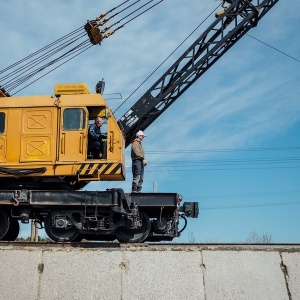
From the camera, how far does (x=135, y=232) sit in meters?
11.0

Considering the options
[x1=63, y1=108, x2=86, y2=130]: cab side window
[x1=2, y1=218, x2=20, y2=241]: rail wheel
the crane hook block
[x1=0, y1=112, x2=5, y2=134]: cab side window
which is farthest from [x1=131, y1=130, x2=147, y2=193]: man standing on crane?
the crane hook block

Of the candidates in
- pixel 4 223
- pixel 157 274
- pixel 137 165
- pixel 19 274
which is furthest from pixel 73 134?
pixel 157 274

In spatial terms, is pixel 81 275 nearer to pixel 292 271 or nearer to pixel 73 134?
pixel 292 271

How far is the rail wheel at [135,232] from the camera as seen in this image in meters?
10.9

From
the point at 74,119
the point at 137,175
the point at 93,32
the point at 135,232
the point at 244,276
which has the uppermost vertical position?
the point at 93,32

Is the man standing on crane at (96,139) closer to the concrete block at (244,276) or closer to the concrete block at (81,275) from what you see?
the concrete block at (81,275)

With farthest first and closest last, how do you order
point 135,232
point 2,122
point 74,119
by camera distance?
point 2,122, point 74,119, point 135,232

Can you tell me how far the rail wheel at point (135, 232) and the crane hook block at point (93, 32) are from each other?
6787 mm

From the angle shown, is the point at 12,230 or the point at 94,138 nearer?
the point at 94,138

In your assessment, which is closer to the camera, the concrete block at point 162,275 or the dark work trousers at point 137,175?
the concrete block at point 162,275

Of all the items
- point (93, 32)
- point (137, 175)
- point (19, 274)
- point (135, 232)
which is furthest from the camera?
point (93, 32)

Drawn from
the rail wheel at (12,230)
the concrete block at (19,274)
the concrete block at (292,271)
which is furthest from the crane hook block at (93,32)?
the concrete block at (292,271)

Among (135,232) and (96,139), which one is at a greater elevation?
(96,139)

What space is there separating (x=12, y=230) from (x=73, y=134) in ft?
9.39
